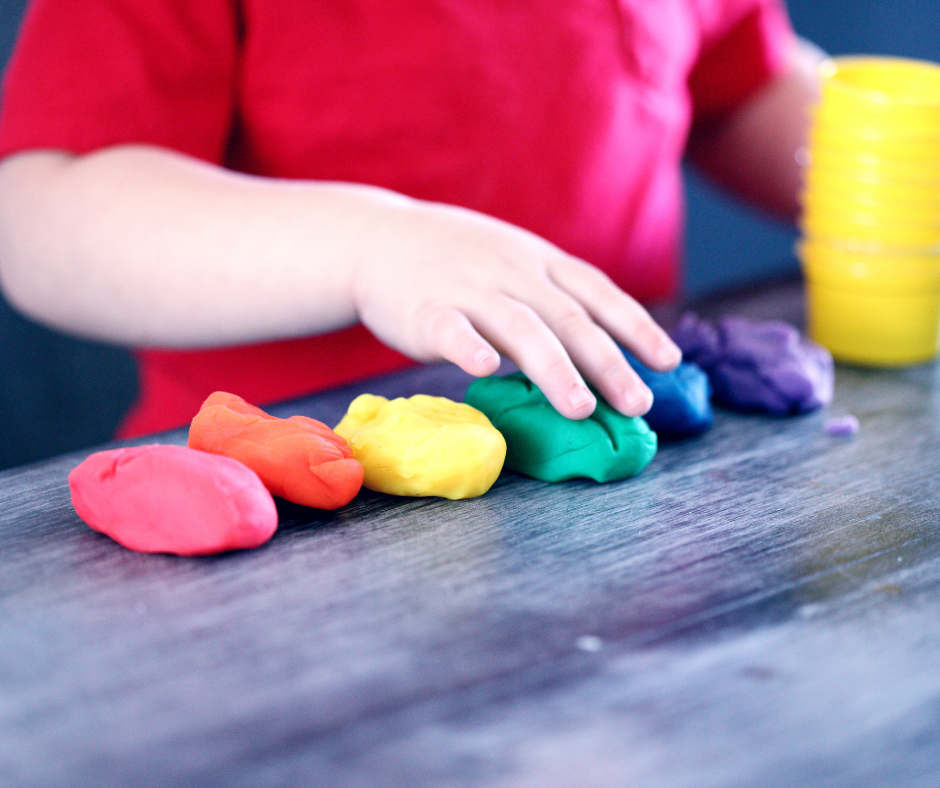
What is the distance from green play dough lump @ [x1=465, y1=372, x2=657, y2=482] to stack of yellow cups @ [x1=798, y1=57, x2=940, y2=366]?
0.28 m

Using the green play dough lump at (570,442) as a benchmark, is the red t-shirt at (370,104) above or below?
above

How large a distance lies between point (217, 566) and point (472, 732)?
0.50 feet

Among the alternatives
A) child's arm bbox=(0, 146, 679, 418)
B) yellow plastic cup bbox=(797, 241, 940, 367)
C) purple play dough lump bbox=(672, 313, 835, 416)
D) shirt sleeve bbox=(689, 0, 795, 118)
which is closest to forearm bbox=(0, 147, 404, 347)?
child's arm bbox=(0, 146, 679, 418)

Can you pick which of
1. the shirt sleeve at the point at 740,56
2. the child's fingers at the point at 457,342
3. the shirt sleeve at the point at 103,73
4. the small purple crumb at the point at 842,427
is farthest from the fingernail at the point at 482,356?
the shirt sleeve at the point at 740,56

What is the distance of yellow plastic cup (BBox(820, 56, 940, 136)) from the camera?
A: 0.66 metres

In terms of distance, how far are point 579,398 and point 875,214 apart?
1.06 ft

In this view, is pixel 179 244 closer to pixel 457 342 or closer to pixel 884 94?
pixel 457 342

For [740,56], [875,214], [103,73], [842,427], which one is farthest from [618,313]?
[740,56]

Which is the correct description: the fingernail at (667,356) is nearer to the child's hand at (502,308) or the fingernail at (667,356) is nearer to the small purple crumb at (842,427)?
the child's hand at (502,308)

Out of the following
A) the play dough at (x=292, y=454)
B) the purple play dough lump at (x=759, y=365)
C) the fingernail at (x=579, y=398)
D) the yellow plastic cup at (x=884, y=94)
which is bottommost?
the purple play dough lump at (x=759, y=365)

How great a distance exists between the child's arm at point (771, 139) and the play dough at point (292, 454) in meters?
0.73

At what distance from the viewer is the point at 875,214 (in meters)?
0.69

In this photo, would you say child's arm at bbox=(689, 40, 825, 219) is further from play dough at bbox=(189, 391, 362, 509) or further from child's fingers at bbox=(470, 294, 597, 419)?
play dough at bbox=(189, 391, 362, 509)

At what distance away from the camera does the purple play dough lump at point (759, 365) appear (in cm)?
60
